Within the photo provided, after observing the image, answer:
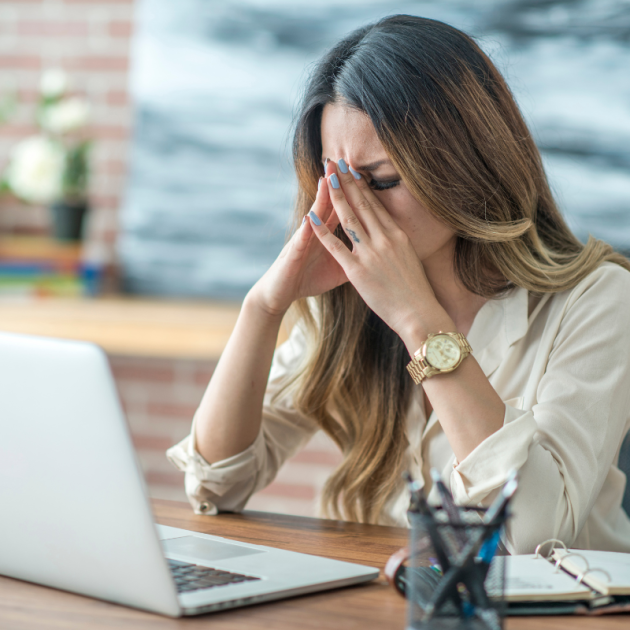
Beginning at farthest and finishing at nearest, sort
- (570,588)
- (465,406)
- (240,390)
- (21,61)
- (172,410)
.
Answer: (21,61), (172,410), (240,390), (465,406), (570,588)

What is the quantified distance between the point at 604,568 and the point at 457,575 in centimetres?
25

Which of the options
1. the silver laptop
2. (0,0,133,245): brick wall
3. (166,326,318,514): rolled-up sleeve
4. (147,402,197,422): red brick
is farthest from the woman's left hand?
(0,0,133,245): brick wall

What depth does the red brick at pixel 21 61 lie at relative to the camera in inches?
105

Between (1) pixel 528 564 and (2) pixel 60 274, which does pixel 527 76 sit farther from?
Answer: (1) pixel 528 564

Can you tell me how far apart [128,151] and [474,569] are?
2295 mm

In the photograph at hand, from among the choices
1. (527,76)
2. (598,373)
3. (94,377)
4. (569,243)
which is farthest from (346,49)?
(527,76)

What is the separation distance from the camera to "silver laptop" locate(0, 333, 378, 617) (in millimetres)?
588

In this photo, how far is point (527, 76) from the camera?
7.30ft

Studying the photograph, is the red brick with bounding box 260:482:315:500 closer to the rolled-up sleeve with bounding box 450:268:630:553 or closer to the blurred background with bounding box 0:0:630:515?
the blurred background with bounding box 0:0:630:515

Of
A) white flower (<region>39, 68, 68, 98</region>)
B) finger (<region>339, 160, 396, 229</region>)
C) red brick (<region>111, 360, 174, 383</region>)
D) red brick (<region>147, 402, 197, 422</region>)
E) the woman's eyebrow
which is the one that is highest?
the woman's eyebrow

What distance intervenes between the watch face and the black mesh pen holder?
39 centimetres

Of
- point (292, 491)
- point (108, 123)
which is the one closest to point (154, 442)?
point (292, 491)

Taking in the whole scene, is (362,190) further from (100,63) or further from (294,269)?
(100,63)

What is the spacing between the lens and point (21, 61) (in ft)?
8.79
